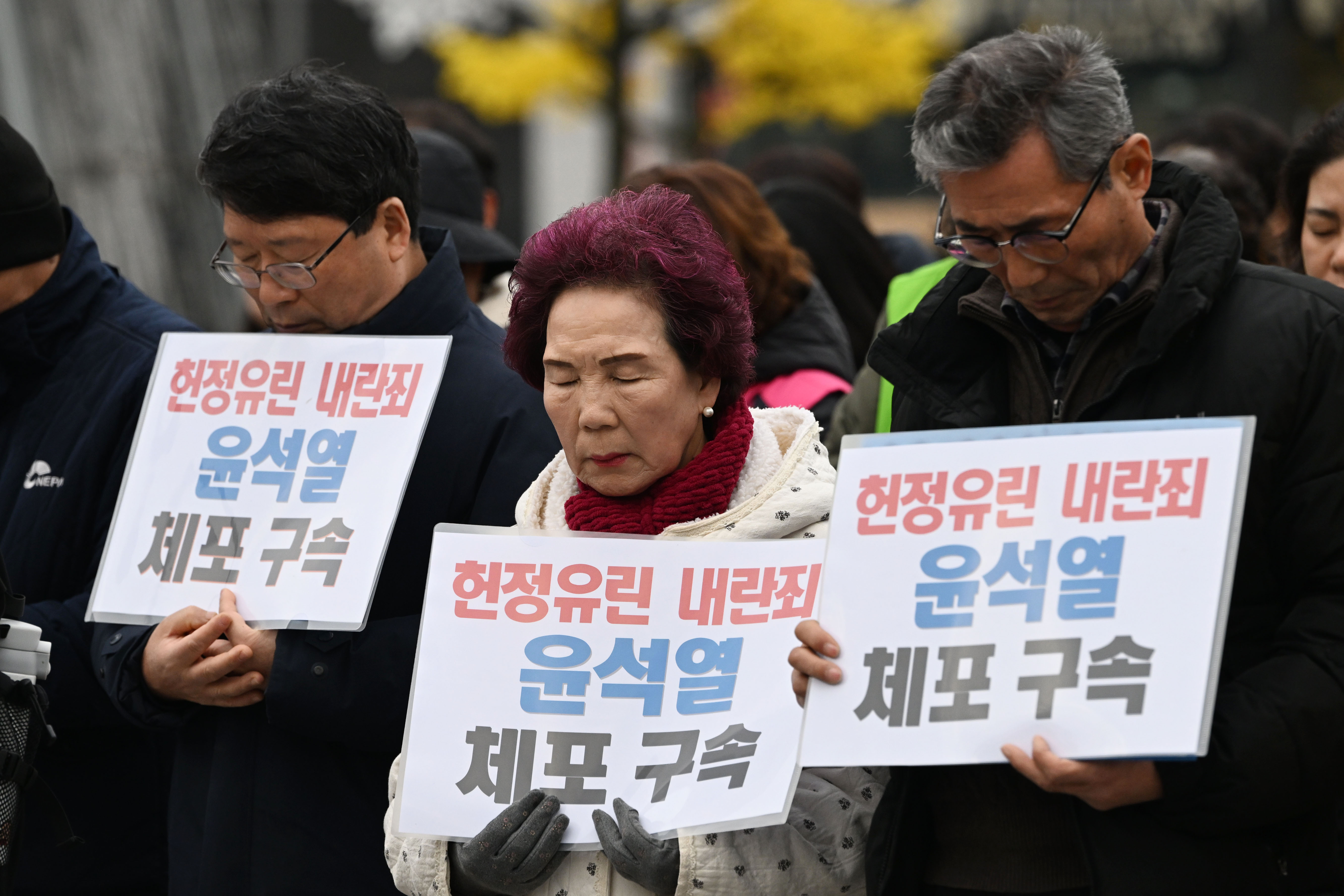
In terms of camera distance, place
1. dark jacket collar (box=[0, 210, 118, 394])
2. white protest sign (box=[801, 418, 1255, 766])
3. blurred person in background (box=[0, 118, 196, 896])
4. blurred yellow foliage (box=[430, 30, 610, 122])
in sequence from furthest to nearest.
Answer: blurred yellow foliage (box=[430, 30, 610, 122]), dark jacket collar (box=[0, 210, 118, 394]), blurred person in background (box=[0, 118, 196, 896]), white protest sign (box=[801, 418, 1255, 766])

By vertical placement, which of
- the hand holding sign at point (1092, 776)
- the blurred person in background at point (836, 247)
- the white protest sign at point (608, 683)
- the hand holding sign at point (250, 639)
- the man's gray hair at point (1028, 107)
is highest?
the man's gray hair at point (1028, 107)

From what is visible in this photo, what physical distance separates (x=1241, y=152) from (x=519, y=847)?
13.2 feet

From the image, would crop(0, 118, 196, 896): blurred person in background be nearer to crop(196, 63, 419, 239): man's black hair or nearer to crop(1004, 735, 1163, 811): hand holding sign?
crop(196, 63, 419, 239): man's black hair

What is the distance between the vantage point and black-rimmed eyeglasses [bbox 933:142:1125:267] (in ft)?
7.49

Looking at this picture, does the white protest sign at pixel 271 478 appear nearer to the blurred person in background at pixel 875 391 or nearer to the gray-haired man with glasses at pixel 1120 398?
the gray-haired man with glasses at pixel 1120 398

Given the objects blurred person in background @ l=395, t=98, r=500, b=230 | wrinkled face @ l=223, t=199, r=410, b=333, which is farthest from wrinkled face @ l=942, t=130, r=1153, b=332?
blurred person in background @ l=395, t=98, r=500, b=230

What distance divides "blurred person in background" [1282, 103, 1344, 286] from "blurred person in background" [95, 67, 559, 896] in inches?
66.7

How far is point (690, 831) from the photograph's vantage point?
2.37 metres

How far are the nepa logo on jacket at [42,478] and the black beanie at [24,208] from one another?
464 mm

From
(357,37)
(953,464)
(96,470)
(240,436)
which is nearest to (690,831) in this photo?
(953,464)

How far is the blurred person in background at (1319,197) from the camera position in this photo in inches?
127

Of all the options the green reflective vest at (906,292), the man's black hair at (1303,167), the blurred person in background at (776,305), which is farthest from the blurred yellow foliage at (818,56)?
the man's black hair at (1303,167)

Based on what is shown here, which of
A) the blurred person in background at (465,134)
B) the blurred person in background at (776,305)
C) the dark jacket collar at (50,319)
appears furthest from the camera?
the blurred person in background at (465,134)

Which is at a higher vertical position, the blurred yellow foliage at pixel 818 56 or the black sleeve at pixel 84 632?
the black sleeve at pixel 84 632
